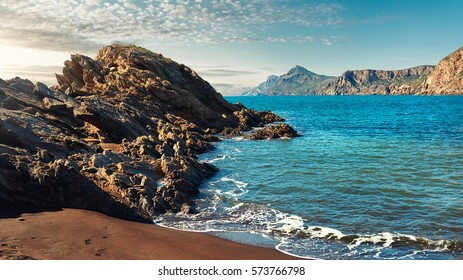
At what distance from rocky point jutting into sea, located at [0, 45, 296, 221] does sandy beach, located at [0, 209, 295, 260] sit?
2.15 meters

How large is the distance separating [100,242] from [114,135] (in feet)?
95.9

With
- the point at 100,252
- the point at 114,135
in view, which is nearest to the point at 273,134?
the point at 114,135

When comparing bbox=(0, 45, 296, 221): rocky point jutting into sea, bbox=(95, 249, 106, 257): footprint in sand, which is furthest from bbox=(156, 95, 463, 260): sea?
bbox=(95, 249, 106, 257): footprint in sand

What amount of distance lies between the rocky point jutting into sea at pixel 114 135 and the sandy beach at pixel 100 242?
7.04ft

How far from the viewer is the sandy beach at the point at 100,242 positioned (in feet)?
50.3

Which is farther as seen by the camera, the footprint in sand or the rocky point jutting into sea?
the rocky point jutting into sea

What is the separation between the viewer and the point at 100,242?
54.8 feet

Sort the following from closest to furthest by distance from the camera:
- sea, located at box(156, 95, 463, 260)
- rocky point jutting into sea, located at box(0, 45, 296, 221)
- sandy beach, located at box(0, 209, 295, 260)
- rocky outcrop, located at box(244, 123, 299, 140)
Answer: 1. sandy beach, located at box(0, 209, 295, 260)
2. sea, located at box(156, 95, 463, 260)
3. rocky point jutting into sea, located at box(0, 45, 296, 221)
4. rocky outcrop, located at box(244, 123, 299, 140)

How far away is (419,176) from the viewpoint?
33000 millimetres

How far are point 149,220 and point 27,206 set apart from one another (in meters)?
7.08

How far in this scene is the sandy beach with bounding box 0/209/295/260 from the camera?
15.3 metres

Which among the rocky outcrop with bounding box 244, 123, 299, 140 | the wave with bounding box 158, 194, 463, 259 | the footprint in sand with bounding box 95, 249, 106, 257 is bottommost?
the wave with bounding box 158, 194, 463, 259

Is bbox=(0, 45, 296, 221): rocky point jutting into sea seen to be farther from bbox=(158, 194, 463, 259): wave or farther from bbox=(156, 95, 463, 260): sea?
bbox=(156, 95, 463, 260): sea
